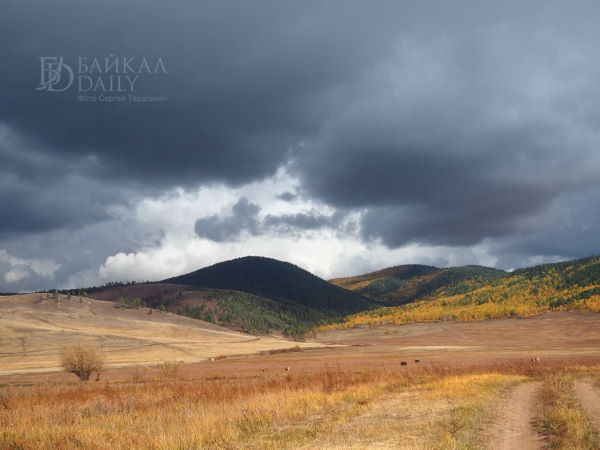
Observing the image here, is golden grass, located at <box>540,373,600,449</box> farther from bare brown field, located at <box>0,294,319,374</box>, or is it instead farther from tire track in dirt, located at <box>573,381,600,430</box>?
bare brown field, located at <box>0,294,319,374</box>

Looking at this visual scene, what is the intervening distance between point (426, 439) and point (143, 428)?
34.5 feet

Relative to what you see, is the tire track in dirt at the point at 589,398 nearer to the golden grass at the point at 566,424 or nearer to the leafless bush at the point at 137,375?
the golden grass at the point at 566,424

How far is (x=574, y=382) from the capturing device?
1272 inches

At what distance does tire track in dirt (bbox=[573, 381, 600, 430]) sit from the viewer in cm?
1869

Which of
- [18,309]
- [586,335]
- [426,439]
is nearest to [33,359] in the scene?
[18,309]

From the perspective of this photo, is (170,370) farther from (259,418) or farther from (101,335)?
(101,335)

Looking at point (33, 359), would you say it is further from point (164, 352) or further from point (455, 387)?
point (455, 387)

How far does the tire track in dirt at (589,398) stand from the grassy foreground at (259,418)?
12.7 feet

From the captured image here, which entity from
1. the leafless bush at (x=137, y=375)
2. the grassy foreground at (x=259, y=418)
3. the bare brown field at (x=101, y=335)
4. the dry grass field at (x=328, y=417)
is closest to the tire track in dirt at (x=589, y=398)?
the dry grass field at (x=328, y=417)

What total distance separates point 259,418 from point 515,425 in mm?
9721

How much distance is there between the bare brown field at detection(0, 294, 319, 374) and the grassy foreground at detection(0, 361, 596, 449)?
2263 inches

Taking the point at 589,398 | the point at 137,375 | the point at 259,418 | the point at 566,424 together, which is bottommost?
the point at 137,375

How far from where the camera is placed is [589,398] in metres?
23.8

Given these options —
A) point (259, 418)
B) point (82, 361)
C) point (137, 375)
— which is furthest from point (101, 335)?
point (259, 418)
